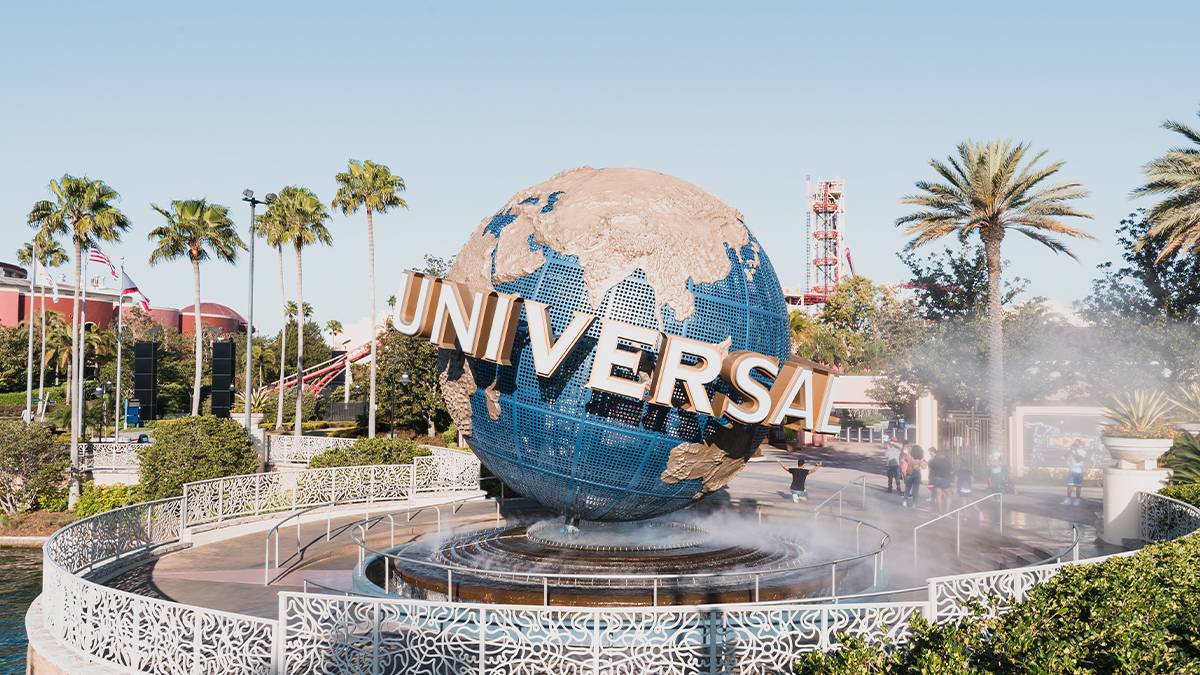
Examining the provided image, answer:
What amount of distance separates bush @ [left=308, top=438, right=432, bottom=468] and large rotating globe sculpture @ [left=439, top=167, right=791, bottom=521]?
41.3 feet

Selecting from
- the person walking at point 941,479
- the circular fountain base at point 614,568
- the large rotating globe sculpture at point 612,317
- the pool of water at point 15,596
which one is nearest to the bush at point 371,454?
the pool of water at point 15,596

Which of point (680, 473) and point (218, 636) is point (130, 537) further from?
point (680, 473)

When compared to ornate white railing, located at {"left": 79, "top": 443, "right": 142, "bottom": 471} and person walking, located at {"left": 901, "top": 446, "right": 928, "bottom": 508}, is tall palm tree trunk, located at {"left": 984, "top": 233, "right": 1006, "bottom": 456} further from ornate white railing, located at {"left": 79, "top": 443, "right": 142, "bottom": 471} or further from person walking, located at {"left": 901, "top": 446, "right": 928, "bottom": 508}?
ornate white railing, located at {"left": 79, "top": 443, "right": 142, "bottom": 471}

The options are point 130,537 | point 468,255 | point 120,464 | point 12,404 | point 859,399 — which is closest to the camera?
point 468,255

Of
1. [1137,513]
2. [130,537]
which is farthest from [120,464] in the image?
[1137,513]

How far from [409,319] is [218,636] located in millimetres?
4680

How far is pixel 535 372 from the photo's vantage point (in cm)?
1203

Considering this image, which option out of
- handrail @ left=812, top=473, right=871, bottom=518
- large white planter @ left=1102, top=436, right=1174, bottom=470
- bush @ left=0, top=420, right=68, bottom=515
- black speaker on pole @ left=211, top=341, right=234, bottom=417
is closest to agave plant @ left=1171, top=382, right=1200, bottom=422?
large white planter @ left=1102, top=436, right=1174, bottom=470

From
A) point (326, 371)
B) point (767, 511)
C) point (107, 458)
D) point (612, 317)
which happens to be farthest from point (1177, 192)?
point (326, 371)

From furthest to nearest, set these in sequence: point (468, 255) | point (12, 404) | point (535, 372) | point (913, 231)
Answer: point (12, 404)
point (913, 231)
point (468, 255)
point (535, 372)

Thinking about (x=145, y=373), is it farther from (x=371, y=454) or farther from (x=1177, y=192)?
(x=1177, y=192)

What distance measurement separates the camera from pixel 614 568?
1232 centimetres

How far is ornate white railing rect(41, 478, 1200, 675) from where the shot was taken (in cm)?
853

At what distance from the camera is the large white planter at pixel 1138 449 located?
16953mm
